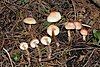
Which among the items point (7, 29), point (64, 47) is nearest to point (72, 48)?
point (64, 47)

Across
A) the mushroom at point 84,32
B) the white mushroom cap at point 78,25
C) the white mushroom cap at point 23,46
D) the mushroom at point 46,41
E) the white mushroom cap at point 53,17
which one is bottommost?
the white mushroom cap at point 23,46

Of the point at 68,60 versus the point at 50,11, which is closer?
the point at 68,60

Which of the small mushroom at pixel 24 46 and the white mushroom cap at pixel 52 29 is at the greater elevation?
the white mushroom cap at pixel 52 29

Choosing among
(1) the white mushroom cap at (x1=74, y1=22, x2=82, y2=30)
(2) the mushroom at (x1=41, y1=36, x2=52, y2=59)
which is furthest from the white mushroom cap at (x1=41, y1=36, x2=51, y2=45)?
(1) the white mushroom cap at (x1=74, y1=22, x2=82, y2=30)

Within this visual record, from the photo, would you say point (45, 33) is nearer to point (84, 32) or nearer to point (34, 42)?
point (34, 42)

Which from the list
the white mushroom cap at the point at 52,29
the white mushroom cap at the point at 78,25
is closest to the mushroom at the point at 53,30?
the white mushroom cap at the point at 52,29

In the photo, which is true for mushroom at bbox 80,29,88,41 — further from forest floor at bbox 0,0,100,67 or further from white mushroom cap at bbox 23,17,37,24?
white mushroom cap at bbox 23,17,37,24

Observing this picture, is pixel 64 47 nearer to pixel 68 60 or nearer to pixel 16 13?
pixel 68 60

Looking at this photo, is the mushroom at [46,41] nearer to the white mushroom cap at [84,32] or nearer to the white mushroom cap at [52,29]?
the white mushroom cap at [52,29]
